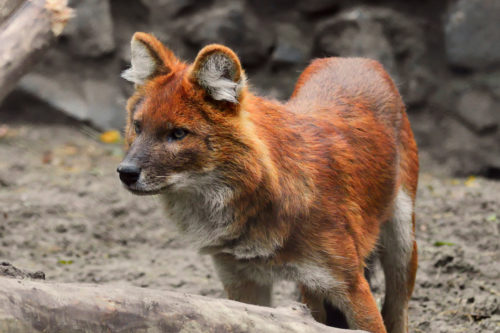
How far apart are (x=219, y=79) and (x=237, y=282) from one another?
4.08 ft

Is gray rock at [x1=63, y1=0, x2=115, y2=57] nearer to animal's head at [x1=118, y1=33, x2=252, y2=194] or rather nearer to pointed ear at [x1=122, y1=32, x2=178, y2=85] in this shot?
pointed ear at [x1=122, y1=32, x2=178, y2=85]

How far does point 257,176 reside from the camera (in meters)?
3.66

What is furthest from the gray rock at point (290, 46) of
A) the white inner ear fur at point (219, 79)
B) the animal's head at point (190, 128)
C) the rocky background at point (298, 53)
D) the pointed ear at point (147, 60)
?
the white inner ear fur at point (219, 79)

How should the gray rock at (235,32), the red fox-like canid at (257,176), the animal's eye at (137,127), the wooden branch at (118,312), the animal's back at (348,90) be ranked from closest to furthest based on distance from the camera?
1. the wooden branch at (118,312)
2. the red fox-like canid at (257,176)
3. the animal's eye at (137,127)
4. the animal's back at (348,90)
5. the gray rock at (235,32)

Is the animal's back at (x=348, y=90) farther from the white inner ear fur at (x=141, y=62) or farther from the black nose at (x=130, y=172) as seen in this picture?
the black nose at (x=130, y=172)

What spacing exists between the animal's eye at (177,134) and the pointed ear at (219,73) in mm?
244

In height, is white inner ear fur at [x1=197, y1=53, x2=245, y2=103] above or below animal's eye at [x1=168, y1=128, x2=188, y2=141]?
above

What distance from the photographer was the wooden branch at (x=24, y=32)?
340 centimetres

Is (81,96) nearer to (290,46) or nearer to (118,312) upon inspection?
(290,46)

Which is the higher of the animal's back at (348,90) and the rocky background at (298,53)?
the animal's back at (348,90)

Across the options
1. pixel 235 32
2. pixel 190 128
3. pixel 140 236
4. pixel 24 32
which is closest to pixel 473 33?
pixel 235 32

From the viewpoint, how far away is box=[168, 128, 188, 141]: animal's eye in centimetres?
364

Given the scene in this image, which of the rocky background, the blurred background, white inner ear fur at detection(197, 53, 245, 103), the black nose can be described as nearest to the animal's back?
white inner ear fur at detection(197, 53, 245, 103)

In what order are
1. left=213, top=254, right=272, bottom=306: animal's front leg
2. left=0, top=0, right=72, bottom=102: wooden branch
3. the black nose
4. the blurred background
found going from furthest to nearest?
the blurred background → left=213, top=254, right=272, bottom=306: animal's front leg → the black nose → left=0, top=0, right=72, bottom=102: wooden branch
